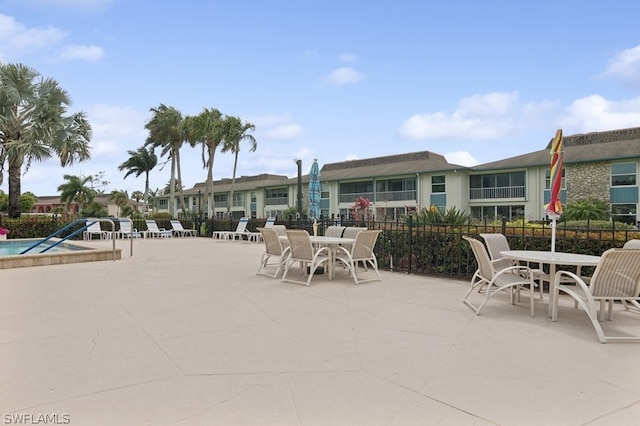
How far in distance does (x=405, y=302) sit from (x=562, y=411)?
9.37ft

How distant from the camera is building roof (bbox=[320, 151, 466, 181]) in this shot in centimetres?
2948

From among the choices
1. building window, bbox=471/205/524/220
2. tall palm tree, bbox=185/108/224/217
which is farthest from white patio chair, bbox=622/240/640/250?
tall palm tree, bbox=185/108/224/217

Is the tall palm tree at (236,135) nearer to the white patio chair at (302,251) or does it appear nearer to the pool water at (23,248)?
the pool water at (23,248)

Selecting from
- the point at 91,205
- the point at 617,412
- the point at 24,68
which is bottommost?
the point at 617,412

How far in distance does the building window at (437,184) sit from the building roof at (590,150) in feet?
7.67

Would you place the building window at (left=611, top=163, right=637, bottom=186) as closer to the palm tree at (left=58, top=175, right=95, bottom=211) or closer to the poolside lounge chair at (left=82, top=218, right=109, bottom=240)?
the poolside lounge chair at (left=82, top=218, right=109, bottom=240)

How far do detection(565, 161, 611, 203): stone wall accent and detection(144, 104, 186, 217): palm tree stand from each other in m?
27.3

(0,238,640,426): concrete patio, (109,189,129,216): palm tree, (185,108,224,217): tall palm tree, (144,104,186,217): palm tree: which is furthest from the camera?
(109,189,129,216): palm tree

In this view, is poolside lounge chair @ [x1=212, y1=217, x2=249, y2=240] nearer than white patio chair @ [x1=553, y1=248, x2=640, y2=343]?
No

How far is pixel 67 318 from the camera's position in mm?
4297

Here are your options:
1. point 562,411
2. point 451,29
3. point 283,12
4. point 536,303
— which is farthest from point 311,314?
point 451,29

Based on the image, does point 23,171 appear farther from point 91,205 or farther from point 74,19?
point 91,205

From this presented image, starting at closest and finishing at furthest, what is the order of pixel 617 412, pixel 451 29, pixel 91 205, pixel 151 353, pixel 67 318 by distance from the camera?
pixel 617 412 < pixel 151 353 < pixel 67 318 < pixel 451 29 < pixel 91 205

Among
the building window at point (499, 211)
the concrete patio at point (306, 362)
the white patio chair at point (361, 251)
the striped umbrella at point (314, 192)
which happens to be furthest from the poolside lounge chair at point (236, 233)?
the building window at point (499, 211)
